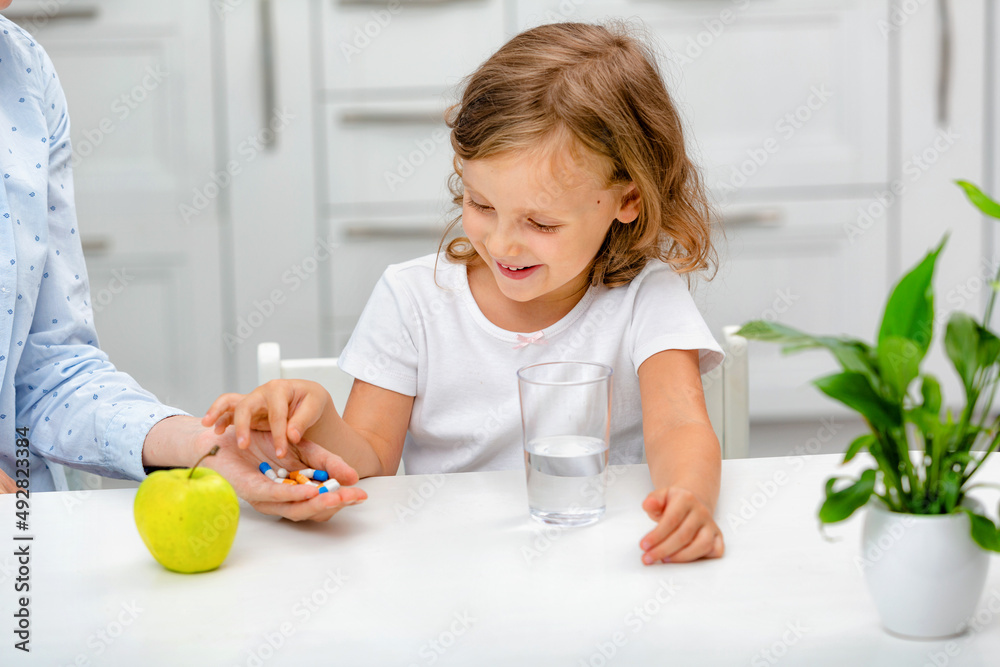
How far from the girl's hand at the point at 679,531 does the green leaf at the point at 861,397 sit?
168 mm

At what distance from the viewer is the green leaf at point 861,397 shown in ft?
1.55

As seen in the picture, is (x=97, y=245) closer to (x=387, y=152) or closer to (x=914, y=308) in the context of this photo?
(x=387, y=152)

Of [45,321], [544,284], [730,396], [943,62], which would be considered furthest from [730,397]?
[943,62]

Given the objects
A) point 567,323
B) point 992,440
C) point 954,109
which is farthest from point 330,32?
point 992,440

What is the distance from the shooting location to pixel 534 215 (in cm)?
92

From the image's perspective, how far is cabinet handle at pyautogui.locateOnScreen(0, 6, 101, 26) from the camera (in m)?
1.83

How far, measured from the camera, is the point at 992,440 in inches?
20.0

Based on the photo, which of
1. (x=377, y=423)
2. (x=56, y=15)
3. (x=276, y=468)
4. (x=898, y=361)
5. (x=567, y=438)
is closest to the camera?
(x=898, y=361)

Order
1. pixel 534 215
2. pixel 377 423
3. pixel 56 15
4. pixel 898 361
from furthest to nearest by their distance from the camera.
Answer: pixel 56 15 < pixel 377 423 < pixel 534 215 < pixel 898 361

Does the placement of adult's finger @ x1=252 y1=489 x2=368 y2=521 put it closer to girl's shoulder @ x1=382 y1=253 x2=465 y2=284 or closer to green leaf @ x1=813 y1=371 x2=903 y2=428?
green leaf @ x1=813 y1=371 x2=903 y2=428

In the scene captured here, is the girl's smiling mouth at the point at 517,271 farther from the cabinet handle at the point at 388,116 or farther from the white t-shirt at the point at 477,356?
the cabinet handle at the point at 388,116

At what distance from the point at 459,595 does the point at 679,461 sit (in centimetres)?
25

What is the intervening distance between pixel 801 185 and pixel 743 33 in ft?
1.07

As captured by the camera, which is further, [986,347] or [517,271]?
[517,271]
